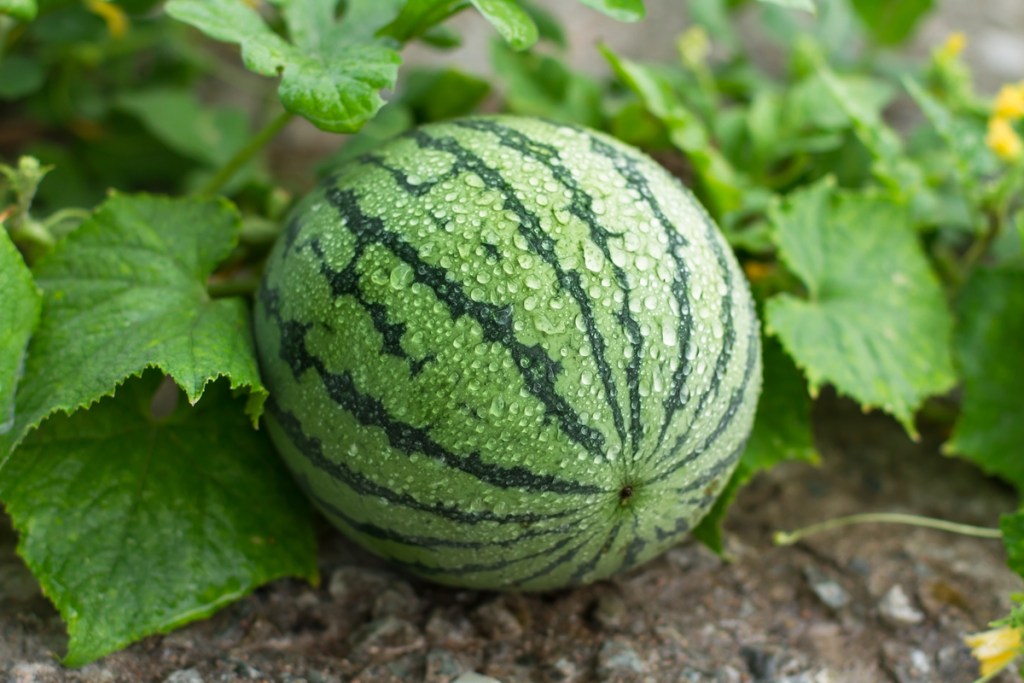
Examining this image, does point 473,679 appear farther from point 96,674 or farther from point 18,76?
point 18,76

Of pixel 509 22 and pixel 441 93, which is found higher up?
pixel 509 22

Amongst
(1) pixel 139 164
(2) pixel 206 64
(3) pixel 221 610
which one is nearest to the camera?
(3) pixel 221 610

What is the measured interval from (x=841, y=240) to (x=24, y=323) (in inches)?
56.7

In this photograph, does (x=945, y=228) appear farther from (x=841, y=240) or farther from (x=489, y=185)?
(x=489, y=185)

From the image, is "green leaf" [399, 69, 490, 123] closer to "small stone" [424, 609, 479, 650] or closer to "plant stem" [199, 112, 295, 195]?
"plant stem" [199, 112, 295, 195]

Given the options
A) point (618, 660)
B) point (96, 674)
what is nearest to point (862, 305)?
point (618, 660)

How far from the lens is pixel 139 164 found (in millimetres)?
2539

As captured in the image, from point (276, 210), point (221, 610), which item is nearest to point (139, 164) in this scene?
point (276, 210)

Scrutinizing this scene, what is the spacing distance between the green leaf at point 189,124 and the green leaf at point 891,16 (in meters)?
1.73

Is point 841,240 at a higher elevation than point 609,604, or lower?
higher

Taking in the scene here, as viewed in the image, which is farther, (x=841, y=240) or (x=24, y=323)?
(x=841, y=240)

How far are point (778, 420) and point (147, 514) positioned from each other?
109 cm

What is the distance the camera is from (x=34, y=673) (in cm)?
139

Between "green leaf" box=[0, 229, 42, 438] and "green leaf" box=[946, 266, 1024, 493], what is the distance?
1.69 meters
